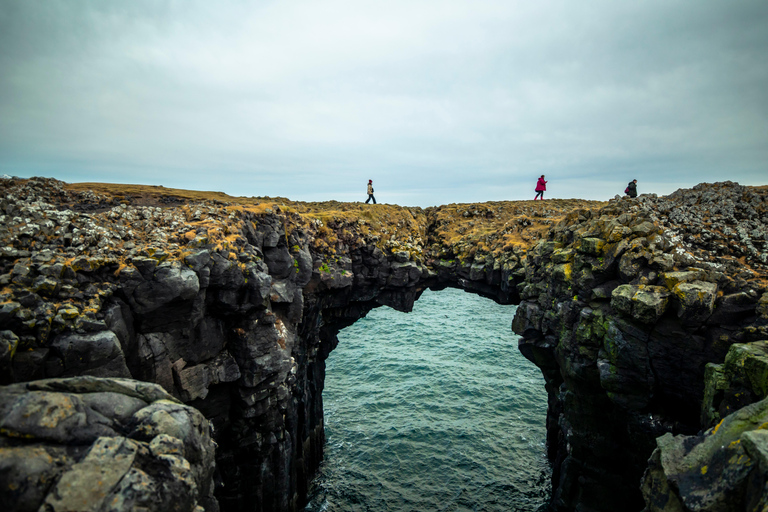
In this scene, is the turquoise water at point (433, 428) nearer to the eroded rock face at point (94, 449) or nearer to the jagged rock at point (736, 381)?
the jagged rock at point (736, 381)

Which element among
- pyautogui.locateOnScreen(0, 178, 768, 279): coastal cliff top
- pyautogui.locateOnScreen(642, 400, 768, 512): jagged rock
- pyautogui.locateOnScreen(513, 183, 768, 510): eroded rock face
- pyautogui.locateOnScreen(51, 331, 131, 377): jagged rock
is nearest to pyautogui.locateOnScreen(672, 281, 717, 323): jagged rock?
pyautogui.locateOnScreen(513, 183, 768, 510): eroded rock face

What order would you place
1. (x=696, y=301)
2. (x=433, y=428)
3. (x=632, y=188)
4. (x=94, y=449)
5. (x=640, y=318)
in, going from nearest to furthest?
(x=94, y=449), (x=696, y=301), (x=640, y=318), (x=632, y=188), (x=433, y=428)

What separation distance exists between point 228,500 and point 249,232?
658 inches

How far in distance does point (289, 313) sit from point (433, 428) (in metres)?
22.4

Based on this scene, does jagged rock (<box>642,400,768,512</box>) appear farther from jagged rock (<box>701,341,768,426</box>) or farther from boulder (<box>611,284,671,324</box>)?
boulder (<box>611,284,671,324</box>)

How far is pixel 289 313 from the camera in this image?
1040 inches

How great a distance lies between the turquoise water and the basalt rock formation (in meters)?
4.59

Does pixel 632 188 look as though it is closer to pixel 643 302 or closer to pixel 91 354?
pixel 643 302

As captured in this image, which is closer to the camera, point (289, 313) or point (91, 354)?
point (91, 354)

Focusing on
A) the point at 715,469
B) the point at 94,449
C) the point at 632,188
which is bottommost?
the point at 715,469

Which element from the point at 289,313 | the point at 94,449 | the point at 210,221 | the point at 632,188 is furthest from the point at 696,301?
the point at 210,221

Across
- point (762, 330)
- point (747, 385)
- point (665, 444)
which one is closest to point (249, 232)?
point (665, 444)

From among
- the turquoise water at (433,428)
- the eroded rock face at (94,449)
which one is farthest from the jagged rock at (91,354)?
the turquoise water at (433,428)

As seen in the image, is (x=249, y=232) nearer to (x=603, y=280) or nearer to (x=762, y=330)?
(x=603, y=280)
